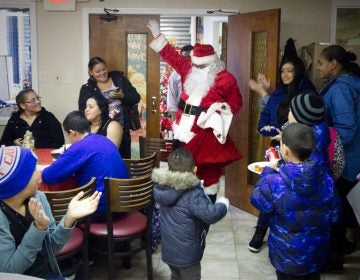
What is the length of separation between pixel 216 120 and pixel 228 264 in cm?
114

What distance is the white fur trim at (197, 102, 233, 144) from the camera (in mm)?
3822

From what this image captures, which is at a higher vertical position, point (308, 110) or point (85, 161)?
point (308, 110)

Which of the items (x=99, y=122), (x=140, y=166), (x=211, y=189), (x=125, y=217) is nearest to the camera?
(x=125, y=217)

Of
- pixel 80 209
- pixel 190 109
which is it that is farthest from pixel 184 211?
pixel 190 109

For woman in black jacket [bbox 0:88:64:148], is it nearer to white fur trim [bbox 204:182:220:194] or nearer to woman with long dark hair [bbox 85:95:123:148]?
woman with long dark hair [bbox 85:95:123:148]

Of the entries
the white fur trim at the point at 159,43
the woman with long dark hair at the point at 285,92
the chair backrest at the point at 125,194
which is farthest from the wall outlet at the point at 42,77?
the chair backrest at the point at 125,194

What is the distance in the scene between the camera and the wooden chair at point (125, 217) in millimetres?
2805

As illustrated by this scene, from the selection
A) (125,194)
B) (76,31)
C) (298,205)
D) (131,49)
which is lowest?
(125,194)

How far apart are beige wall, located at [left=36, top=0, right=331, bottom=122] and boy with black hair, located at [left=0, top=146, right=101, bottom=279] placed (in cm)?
344

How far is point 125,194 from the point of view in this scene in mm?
2820

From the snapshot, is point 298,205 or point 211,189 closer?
point 298,205

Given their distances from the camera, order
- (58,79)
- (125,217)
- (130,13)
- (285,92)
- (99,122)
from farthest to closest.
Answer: (58,79) → (130,13) → (285,92) → (99,122) → (125,217)

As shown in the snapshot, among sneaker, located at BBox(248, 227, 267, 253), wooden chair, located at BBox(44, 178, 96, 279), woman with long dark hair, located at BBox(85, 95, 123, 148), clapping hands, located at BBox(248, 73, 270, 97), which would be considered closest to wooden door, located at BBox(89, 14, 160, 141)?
clapping hands, located at BBox(248, 73, 270, 97)

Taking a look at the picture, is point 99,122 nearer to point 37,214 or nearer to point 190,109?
point 190,109
